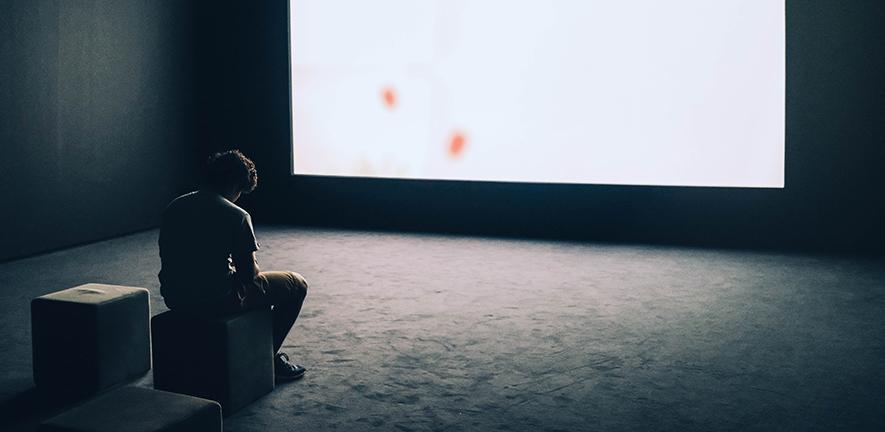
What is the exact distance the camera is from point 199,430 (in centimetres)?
215

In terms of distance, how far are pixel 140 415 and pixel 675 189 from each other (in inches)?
186

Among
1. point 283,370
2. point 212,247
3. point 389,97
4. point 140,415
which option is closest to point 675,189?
point 389,97

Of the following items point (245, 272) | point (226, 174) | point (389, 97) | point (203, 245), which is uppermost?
point (389, 97)

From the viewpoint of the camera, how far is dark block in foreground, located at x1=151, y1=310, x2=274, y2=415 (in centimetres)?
274

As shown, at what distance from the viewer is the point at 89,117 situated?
20.6ft

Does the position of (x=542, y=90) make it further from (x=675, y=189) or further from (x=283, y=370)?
(x=283, y=370)

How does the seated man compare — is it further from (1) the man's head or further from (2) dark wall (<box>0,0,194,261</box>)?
(2) dark wall (<box>0,0,194,261</box>)

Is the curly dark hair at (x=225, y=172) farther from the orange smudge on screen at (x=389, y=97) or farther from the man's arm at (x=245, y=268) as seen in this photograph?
the orange smudge on screen at (x=389, y=97)

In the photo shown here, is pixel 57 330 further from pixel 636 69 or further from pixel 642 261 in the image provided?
pixel 636 69

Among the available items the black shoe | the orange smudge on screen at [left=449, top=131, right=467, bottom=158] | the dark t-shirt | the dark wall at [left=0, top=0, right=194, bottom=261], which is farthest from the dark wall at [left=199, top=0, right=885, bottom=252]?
the dark t-shirt

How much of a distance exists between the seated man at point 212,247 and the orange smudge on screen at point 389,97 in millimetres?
4022

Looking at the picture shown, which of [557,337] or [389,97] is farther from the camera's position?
[389,97]

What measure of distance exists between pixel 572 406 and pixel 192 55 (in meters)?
5.68

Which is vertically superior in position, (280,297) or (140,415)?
(280,297)
